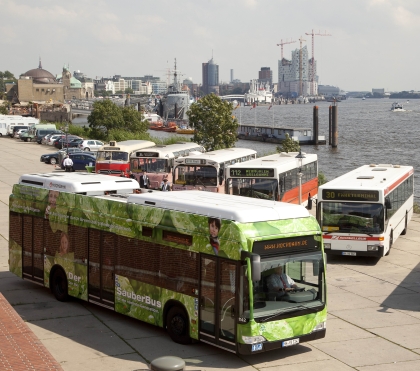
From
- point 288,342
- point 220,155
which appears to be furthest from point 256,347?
point 220,155

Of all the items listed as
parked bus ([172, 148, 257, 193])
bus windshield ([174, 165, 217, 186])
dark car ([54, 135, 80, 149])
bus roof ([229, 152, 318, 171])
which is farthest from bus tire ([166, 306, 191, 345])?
dark car ([54, 135, 80, 149])

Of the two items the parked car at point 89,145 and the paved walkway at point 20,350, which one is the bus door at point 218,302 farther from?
the parked car at point 89,145

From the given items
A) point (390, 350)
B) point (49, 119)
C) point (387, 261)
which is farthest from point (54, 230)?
point (49, 119)

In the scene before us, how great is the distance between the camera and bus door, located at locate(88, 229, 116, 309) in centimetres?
1456

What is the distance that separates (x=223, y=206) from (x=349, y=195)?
985cm

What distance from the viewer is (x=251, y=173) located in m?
26.7

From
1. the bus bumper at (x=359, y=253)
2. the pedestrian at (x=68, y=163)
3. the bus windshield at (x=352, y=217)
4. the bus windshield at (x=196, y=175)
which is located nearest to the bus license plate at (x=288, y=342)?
the bus bumper at (x=359, y=253)

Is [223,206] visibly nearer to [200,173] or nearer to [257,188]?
[257,188]

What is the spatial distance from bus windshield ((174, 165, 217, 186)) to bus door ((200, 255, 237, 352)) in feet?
57.0

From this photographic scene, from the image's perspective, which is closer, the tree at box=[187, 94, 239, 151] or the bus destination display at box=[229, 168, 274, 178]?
the bus destination display at box=[229, 168, 274, 178]

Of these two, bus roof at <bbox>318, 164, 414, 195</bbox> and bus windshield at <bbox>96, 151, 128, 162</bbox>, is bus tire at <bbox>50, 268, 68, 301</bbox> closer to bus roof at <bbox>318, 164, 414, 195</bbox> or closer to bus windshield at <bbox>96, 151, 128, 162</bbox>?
bus roof at <bbox>318, 164, 414, 195</bbox>

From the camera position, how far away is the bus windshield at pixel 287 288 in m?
11.6

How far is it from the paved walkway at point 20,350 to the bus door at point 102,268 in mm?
2287

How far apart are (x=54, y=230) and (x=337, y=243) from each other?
889 cm
